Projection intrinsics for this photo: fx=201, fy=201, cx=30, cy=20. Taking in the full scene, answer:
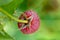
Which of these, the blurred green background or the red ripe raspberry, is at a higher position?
the blurred green background

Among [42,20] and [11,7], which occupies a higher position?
[42,20]

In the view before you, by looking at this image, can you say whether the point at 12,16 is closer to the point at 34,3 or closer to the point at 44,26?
the point at 34,3

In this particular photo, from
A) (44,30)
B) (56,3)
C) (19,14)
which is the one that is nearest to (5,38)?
(19,14)

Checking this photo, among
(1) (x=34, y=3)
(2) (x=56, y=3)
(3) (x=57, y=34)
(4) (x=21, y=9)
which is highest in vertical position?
(2) (x=56, y=3)

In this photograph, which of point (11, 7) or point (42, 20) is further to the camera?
point (42, 20)

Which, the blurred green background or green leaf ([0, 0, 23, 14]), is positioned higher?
the blurred green background

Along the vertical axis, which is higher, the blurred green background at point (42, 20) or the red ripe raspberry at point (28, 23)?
the blurred green background at point (42, 20)

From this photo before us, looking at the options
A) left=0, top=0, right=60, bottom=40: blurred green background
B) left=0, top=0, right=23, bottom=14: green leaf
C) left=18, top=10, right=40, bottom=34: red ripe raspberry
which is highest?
left=0, top=0, right=60, bottom=40: blurred green background

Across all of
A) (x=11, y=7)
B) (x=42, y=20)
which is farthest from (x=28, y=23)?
(x=42, y=20)

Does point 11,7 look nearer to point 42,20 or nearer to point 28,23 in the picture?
point 28,23

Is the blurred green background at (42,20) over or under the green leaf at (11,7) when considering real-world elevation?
over

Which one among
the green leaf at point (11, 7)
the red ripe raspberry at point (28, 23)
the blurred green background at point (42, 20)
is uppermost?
the blurred green background at point (42, 20)
